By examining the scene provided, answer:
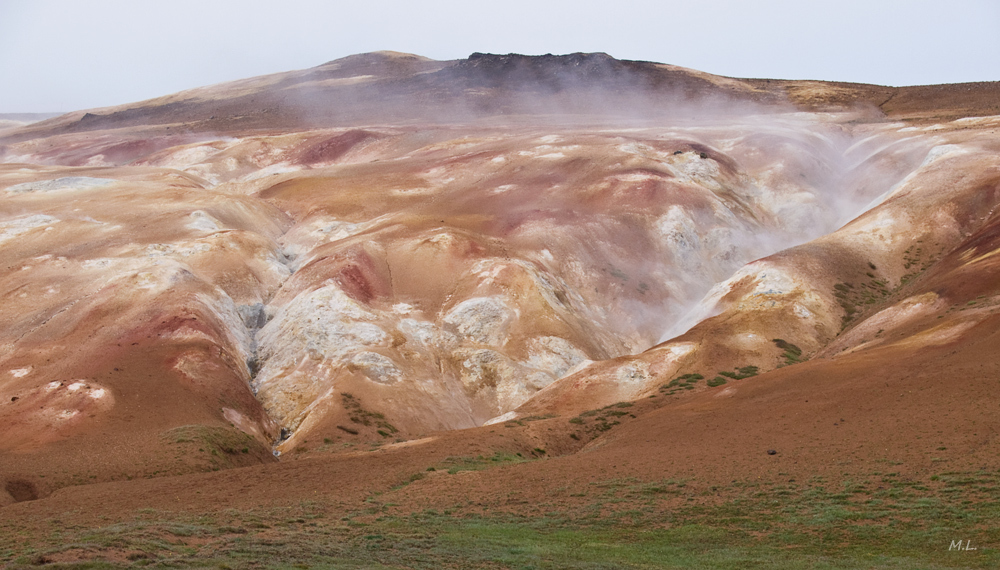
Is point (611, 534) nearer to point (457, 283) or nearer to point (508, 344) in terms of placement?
point (508, 344)

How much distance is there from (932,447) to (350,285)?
41.0 metres

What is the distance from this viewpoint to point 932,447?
25.4m

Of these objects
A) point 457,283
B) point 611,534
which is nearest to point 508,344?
point 457,283

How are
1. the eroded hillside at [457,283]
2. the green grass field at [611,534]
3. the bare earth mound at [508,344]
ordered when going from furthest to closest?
the eroded hillside at [457,283], the bare earth mound at [508,344], the green grass field at [611,534]

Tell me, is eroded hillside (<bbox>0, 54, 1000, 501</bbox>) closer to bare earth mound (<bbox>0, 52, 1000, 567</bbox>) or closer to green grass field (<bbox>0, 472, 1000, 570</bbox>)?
bare earth mound (<bbox>0, 52, 1000, 567</bbox>)

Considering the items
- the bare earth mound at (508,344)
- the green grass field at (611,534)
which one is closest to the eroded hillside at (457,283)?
the bare earth mound at (508,344)

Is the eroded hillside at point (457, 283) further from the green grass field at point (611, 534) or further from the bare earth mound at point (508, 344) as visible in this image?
the green grass field at point (611, 534)

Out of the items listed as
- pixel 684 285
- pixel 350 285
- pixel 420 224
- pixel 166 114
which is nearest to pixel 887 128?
pixel 684 285

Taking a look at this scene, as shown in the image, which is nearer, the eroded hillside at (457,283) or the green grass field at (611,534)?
the green grass field at (611,534)

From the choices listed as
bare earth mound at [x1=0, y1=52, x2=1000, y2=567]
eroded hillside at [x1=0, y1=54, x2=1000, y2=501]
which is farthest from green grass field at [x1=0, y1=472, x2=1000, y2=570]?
eroded hillside at [x1=0, y1=54, x2=1000, y2=501]

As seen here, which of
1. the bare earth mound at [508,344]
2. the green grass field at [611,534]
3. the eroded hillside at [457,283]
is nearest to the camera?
the green grass field at [611,534]

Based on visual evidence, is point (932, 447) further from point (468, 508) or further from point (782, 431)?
point (468, 508)

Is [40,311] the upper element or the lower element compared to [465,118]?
lower

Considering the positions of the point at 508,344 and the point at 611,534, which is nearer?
the point at 611,534
